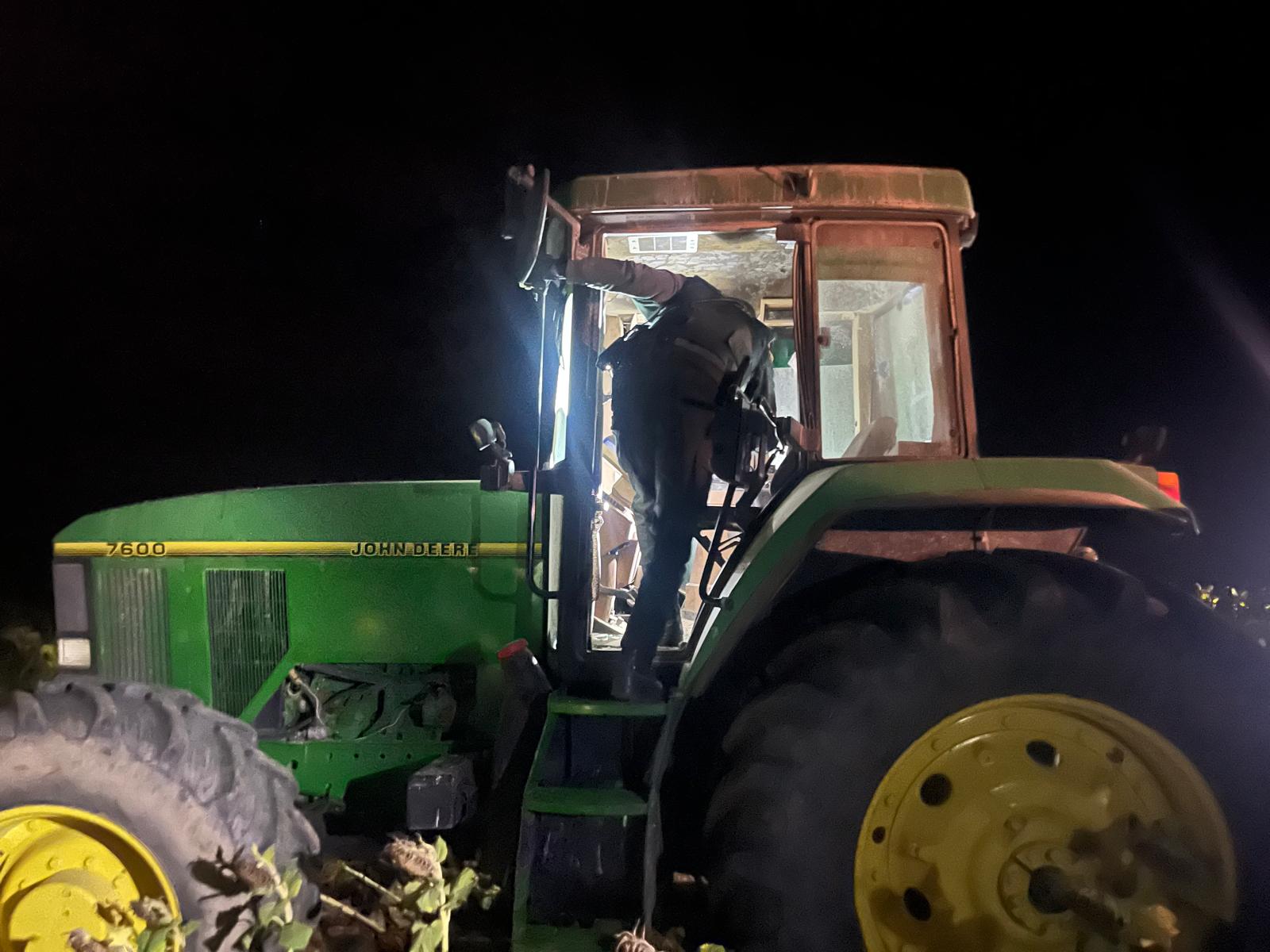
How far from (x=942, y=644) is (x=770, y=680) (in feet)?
1.32

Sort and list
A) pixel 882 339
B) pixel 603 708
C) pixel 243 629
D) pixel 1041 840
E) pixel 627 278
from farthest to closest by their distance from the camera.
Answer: pixel 243 629
pixel 882 339
pixel 627 278
pixel 603 708
pixel 1041 840

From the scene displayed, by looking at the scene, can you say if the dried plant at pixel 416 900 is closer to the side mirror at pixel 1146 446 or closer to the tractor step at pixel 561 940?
the tractor step at pixel 561 940

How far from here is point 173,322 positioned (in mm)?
25547

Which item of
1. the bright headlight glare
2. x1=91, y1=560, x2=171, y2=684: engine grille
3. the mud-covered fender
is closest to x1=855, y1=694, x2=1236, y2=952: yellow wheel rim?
the mud-covered fender

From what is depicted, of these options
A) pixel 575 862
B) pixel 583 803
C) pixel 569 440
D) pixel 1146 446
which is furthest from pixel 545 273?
pixel 1146 446

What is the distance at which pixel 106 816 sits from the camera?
84.2 inches

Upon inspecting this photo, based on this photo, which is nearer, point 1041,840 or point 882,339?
point 1041,840

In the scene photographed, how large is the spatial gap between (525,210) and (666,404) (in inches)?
26.4

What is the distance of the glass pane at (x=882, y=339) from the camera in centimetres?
264

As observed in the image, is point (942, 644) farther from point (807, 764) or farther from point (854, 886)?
point (854, 886)

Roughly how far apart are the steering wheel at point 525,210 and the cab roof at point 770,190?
383 millimetres

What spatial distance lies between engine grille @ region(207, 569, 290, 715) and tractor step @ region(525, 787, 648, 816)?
132cm

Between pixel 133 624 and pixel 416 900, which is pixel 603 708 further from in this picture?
pixel 133 624

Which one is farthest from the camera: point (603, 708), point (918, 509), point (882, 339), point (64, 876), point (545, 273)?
point (882, 339)
